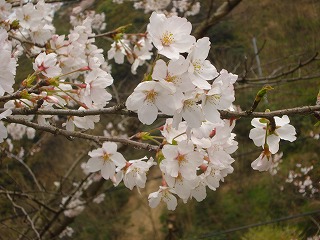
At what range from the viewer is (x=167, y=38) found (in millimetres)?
989

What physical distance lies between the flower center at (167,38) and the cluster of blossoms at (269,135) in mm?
335

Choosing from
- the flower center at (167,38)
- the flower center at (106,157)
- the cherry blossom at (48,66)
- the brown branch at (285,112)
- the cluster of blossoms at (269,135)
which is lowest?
the flower center at (106,157)

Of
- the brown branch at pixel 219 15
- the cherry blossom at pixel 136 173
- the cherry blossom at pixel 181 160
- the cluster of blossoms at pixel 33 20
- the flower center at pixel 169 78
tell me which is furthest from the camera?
the brown branch at pixel 219 15

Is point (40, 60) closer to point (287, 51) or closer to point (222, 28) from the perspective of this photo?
point (287, 51)

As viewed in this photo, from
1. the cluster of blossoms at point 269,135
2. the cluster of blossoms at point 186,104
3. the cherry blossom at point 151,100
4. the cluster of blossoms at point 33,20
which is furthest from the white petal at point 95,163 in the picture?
the cluster of blossoms at point 33,20

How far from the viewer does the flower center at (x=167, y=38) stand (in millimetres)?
954

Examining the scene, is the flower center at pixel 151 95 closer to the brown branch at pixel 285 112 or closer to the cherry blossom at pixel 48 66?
the brown branch at pixel 285 112

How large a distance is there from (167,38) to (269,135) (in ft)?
1.26

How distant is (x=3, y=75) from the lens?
876 mm

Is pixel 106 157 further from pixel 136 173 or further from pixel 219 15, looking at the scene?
pixel 219 15

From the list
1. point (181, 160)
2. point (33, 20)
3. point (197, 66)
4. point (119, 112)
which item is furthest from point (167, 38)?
point (33, 20)

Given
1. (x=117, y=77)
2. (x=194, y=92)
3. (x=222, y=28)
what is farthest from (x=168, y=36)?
(x=222, y=28)

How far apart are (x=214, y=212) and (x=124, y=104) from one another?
22.9 feet

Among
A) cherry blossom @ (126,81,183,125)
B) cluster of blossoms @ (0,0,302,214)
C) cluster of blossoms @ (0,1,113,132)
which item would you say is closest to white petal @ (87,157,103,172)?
cluster of blossoms @ (0,0,302,214)
